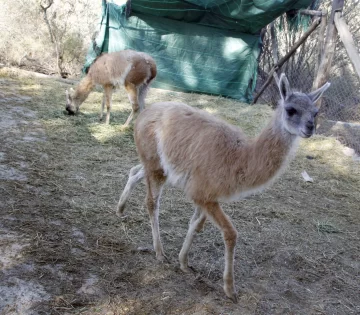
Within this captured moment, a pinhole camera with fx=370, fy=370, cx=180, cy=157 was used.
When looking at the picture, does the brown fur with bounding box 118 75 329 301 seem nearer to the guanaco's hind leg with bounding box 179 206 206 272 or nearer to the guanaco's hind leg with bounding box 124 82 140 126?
the guanaco's hind leg with bounding box 179 206 206 272

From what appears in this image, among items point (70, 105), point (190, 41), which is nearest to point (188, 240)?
point (70, 105)

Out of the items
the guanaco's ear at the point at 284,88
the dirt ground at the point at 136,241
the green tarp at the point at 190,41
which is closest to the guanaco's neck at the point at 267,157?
the guanaco's ear at the point at 284,88

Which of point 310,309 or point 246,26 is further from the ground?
point 246,26

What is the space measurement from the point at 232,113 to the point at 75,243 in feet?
19.7

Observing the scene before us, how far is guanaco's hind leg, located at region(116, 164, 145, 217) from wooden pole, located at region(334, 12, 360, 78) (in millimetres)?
3340

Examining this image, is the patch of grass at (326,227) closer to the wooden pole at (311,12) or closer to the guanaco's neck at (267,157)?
the guanaco's neck at (267,157)

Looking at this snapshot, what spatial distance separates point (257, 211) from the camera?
4199mm

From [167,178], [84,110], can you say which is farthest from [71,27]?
[167,178]

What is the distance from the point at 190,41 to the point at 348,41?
488 centimetres

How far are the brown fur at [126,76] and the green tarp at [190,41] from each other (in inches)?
101

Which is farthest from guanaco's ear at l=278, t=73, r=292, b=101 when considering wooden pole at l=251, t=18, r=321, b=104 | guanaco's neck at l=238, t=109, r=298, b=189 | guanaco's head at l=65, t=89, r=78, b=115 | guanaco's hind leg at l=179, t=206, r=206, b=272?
wooden pole at l=251, t=18, r=321, b=104

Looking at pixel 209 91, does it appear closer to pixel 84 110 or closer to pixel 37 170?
A: pixel 84 110

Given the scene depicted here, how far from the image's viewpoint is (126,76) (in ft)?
22.1

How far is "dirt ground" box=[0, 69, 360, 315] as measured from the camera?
259 cm
